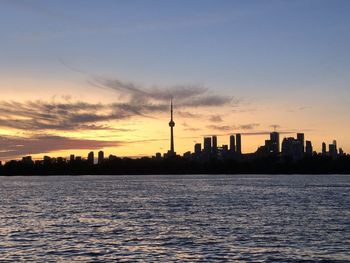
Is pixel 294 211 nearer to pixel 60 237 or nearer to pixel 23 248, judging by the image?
A: pixel 60 237

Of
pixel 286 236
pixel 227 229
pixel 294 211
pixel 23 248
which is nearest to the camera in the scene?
pixel 23 248

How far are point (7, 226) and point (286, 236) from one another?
3396 cm

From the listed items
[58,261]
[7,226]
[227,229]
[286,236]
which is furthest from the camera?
[7,226]

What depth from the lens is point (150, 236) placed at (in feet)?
190

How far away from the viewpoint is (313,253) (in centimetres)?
4622

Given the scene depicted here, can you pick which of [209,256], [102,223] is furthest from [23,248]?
[102,223]

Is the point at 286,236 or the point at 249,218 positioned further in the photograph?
the point at 249,218

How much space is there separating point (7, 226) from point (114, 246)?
22.8 metres

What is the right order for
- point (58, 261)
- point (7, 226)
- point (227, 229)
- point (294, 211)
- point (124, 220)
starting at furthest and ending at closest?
point (294, 211) < point (124, 220) < point (7, 226) < point (227, 229) < point (58, 261)

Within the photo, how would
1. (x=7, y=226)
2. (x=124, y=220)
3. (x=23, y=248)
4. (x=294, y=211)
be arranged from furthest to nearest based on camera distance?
(x=294, y=211), (x=124, y=220), (x=7, y=226), (x=23, y=248)

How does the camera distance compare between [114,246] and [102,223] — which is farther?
[102,223]

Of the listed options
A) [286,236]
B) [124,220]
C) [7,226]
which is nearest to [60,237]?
[7,226]

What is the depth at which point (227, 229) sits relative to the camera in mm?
63406

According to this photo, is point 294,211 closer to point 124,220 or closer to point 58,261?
point 124,220
